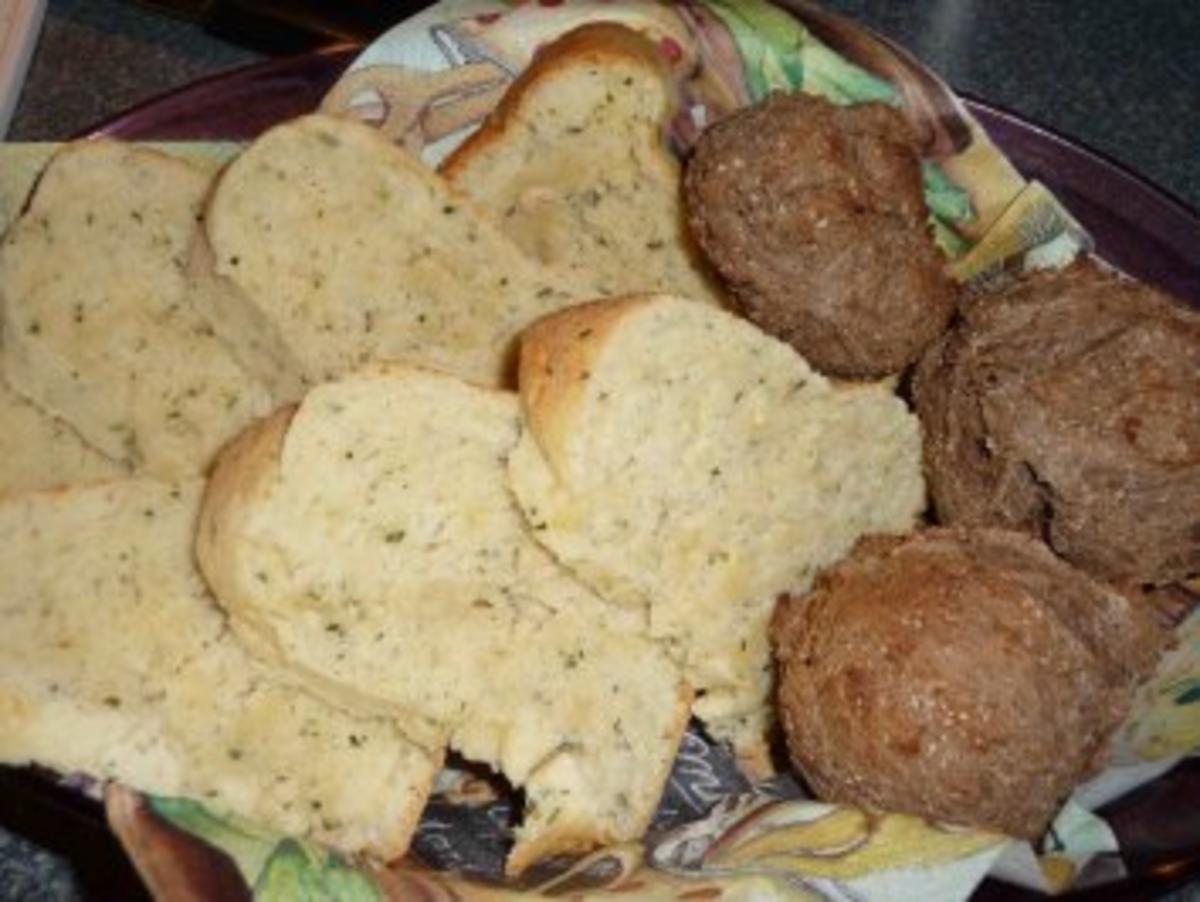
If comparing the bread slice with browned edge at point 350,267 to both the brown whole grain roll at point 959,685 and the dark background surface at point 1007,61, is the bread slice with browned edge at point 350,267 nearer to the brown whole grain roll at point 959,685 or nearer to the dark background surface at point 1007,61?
the brown whole grain roll at point 959,685

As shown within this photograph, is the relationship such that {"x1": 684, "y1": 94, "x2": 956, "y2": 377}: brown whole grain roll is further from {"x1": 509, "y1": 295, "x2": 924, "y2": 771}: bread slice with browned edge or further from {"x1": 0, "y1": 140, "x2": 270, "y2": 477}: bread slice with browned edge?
{"x1": 0, "y1": 140, "x2": 270, "y2": 477}: bread slice with browned edge

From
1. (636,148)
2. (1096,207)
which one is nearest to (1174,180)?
(1096,207)

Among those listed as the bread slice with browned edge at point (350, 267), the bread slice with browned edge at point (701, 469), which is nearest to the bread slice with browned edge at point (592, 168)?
the bread slice with browned edge at point (350, 267)

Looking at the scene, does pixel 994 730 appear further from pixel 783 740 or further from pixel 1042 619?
pixel 783 740

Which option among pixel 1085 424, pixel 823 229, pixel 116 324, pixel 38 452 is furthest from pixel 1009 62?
pixel 38 452

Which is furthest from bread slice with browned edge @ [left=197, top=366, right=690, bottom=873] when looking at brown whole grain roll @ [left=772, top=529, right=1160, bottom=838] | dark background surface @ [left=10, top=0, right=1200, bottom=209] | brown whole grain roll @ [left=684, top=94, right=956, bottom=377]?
dark background surface @ [left=10, top=0, right=1200, bottom=209]

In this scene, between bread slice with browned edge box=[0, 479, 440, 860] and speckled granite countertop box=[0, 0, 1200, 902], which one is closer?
bread slice with browned edge box=[0, 479, 440, 860]
